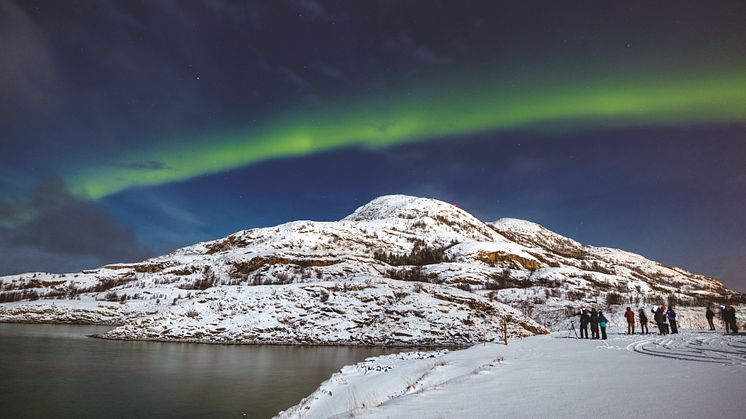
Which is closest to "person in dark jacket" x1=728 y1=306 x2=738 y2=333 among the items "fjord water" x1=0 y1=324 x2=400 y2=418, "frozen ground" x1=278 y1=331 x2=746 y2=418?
"frozen ground" x1=278 y1=331 x2=746 y2=418

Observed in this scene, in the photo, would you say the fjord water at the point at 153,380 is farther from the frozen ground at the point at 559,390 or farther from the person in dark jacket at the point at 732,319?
the person in dark jacket at the point at 732,319

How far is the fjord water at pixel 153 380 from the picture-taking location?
15.7 metres

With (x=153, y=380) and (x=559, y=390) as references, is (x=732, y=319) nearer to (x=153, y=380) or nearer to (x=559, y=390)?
(x=559, y=390)

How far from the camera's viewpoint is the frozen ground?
25.3 feet

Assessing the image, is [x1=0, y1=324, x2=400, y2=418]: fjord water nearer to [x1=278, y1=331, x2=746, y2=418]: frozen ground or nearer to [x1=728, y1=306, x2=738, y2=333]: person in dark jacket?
[x1=278, y1=331, x2=746, y2=418]: frozen ground

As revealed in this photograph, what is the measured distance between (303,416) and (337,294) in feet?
139

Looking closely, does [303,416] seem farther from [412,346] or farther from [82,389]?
[412,346]

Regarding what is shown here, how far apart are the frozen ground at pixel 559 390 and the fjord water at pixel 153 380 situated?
4.26 metres

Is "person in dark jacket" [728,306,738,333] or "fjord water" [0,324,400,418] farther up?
"person in dark jacket" [728,306,738,333]

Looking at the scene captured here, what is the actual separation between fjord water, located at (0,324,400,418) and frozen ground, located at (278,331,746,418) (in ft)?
14.0

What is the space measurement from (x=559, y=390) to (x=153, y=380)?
67.4ft

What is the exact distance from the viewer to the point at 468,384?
1173 cm

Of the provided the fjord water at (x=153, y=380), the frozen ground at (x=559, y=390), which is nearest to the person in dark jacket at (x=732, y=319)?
the frozen ground at (x=559, y=390)

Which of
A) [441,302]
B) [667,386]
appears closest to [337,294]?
[441,302]
